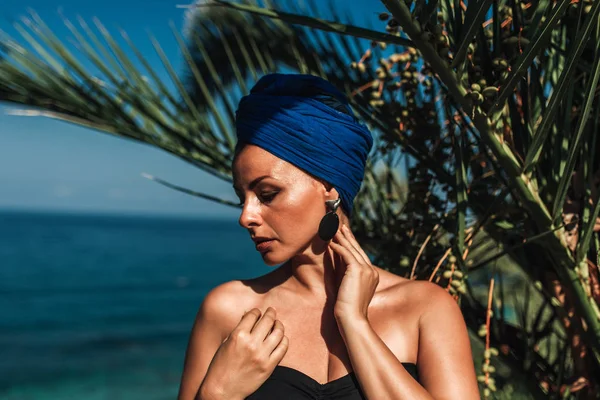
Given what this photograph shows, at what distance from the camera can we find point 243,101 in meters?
1.75

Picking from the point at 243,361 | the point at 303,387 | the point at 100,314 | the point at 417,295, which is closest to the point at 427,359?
the point at 417,295

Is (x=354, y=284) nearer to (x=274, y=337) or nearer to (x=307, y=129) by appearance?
(x=274, y=337)

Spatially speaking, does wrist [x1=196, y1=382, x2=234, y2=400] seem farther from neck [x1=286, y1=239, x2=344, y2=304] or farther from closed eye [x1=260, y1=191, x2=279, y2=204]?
closed eye [x1=260, y1=191, x2=279, y2=204]

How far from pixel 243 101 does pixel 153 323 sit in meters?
27.1

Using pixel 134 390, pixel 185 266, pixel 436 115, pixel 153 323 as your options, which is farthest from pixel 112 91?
pixel 185 266

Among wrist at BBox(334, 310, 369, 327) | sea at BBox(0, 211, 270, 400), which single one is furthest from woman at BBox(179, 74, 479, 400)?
sea at BBox(0, 211, 270, 400)

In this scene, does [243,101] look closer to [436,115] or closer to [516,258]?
[436,115]

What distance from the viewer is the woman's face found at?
65.9 inches

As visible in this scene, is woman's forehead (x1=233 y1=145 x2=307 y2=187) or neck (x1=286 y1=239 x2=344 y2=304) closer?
woman's forehead (x1=233 y1=145 x2=307 y2=187)

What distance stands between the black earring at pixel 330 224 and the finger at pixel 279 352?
0.27 m

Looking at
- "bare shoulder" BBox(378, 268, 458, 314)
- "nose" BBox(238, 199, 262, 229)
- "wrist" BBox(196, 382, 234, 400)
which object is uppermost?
"nose" BBox(238, 199, 262, 229)

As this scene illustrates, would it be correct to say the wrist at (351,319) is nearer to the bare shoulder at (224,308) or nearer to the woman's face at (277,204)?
the woman's face at (277,204)

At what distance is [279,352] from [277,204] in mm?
365

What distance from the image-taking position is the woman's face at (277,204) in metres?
1.67
